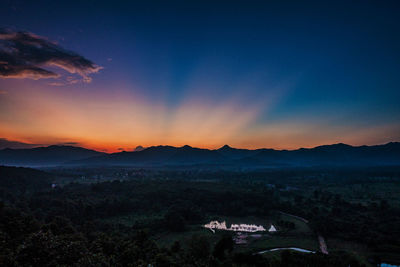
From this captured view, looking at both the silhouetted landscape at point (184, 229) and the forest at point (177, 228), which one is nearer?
the forest at point (177, 228)

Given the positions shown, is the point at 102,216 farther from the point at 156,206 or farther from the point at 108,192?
the point at 108,192

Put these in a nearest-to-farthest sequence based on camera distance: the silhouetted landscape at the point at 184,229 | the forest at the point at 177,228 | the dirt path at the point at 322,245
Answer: the forest at the point at 177,228
the silhouetted landscape at the point at 184,229
the dirt path at the point at 322,245

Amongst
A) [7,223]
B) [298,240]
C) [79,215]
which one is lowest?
[298,240]

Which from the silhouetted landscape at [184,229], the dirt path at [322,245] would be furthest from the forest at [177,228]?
the dirt path at [322,245]

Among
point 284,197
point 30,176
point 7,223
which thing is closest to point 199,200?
point 284,197

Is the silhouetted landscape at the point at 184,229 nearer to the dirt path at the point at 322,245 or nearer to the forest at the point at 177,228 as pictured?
the forest at the point at 177,228

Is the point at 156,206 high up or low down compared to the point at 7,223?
down

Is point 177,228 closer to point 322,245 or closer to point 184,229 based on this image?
point 184,229

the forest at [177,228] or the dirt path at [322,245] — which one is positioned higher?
the forest at [177,228]

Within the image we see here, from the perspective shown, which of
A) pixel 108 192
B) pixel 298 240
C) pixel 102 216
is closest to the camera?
pixel 298 240

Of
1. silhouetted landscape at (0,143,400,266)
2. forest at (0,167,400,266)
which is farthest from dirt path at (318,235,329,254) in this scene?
forest at (0,167,400,266)
